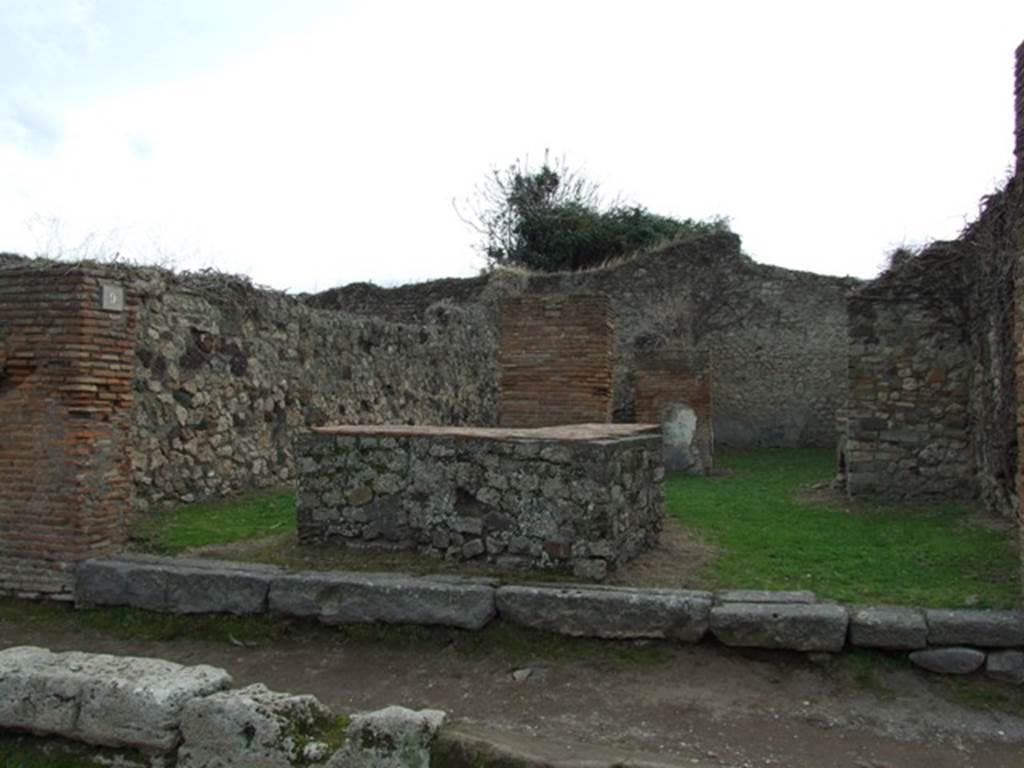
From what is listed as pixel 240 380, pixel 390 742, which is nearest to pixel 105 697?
pixel 390 742

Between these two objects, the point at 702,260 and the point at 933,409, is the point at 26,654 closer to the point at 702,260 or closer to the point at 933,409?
the point at 933,409

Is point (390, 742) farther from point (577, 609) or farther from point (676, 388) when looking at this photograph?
point (676, 388)

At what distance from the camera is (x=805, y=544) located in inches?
274

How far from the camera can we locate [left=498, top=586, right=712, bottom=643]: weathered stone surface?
5.09 m

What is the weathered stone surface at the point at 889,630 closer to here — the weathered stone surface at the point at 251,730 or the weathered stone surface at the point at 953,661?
the weathered stone surface at the point at 953,661

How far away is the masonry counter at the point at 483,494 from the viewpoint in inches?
227

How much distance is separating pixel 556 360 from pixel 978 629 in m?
4.88

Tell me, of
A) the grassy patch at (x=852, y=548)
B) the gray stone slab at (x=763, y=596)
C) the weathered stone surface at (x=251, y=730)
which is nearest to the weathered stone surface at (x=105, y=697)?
the weathered stone surface at (x=251, y=730)

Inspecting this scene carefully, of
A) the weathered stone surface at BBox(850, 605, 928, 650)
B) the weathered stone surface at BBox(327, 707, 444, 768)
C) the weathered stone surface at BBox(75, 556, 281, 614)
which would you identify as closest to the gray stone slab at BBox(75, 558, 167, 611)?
the weathered stone surface at BBox(75, 556, 281, 614)

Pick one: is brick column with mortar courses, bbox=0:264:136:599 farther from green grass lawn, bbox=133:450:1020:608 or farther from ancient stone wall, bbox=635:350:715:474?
ancient stone wall, bbox=635:350:715:474

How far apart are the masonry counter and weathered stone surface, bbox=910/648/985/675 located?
1894 mm

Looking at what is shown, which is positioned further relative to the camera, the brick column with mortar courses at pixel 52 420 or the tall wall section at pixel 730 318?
the tall wall section at pixel 730 318

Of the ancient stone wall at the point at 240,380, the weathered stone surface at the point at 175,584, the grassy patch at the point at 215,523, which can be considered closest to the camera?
the weathered stone surface at the point at 175,584

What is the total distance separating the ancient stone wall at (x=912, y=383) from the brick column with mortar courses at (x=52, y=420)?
23.7ft
